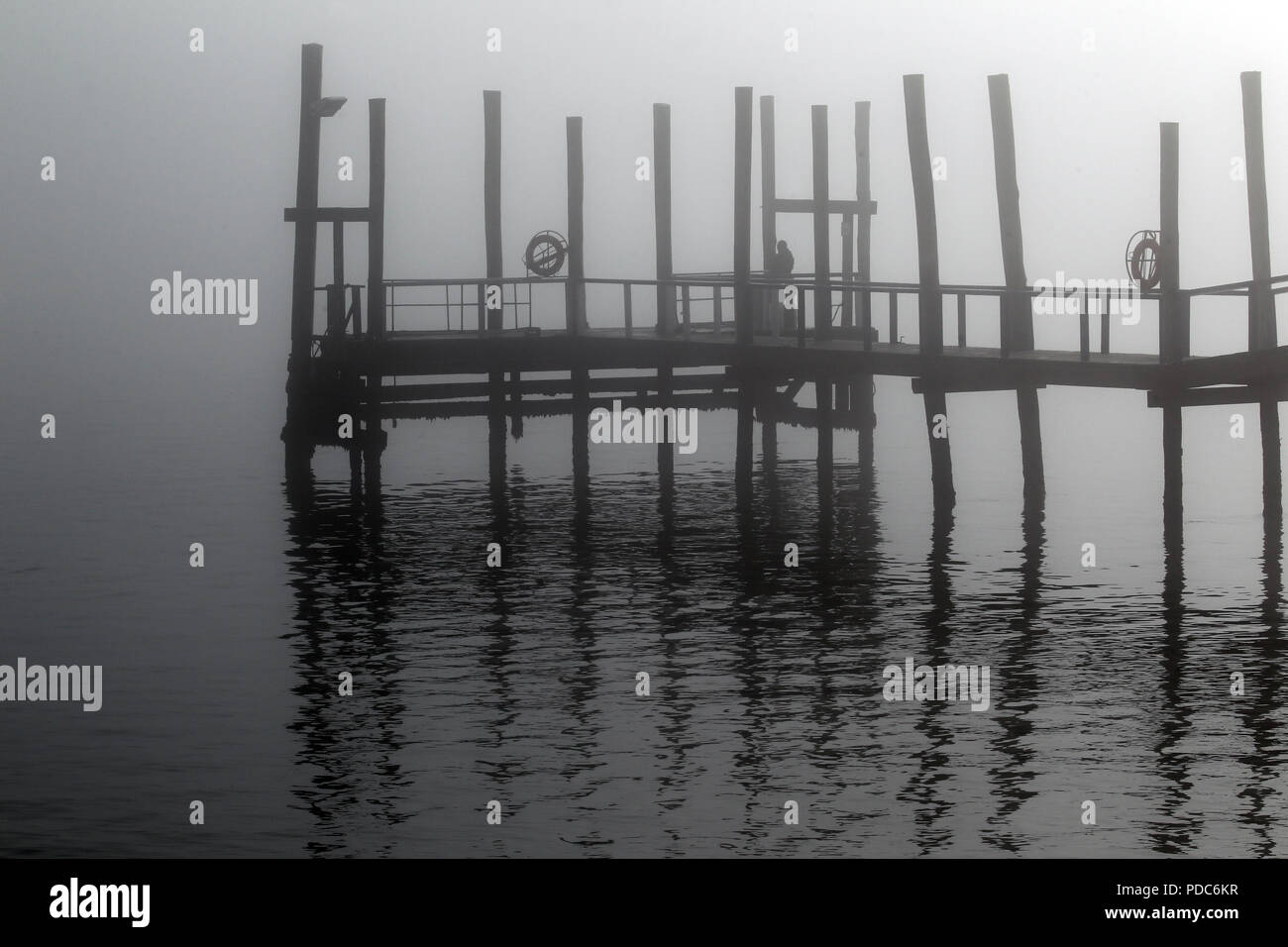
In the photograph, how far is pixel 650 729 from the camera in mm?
14711

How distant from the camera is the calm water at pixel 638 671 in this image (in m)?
12.4

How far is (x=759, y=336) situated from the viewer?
30531 millimetres

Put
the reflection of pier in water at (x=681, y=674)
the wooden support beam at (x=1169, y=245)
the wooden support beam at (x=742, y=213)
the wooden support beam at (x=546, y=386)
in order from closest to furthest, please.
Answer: the reflection of pier in water at (x=681, y=674), the wooden support beam at (x=1169, y=245), the wooden support beam at (x=742, y=213), the wooden support beam at (x=546, y=386)

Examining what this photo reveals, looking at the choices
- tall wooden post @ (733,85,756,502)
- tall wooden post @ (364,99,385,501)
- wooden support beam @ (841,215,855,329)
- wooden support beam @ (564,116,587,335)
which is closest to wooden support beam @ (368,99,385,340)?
tall wooden post @ (364,99,385,501)

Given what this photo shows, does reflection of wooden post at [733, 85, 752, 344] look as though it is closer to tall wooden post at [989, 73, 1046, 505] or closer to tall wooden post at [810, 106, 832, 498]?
tall wooden post at [810, 106, 832, 498]

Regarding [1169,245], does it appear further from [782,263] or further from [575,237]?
[782,263]

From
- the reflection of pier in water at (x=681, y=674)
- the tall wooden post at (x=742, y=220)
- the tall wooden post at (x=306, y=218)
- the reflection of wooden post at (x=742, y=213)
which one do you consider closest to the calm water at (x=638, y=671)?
the reflection of pier in water at (x=681, y=674)

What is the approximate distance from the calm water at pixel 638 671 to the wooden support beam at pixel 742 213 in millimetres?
2846

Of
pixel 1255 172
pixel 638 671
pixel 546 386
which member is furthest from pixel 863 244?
pixel 638 671

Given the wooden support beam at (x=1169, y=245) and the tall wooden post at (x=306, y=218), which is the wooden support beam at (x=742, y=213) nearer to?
the tall wooden post at (x=306, y=218)

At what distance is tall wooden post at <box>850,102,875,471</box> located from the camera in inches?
1390

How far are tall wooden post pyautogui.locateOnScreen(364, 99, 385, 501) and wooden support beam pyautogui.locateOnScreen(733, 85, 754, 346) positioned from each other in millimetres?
5489
